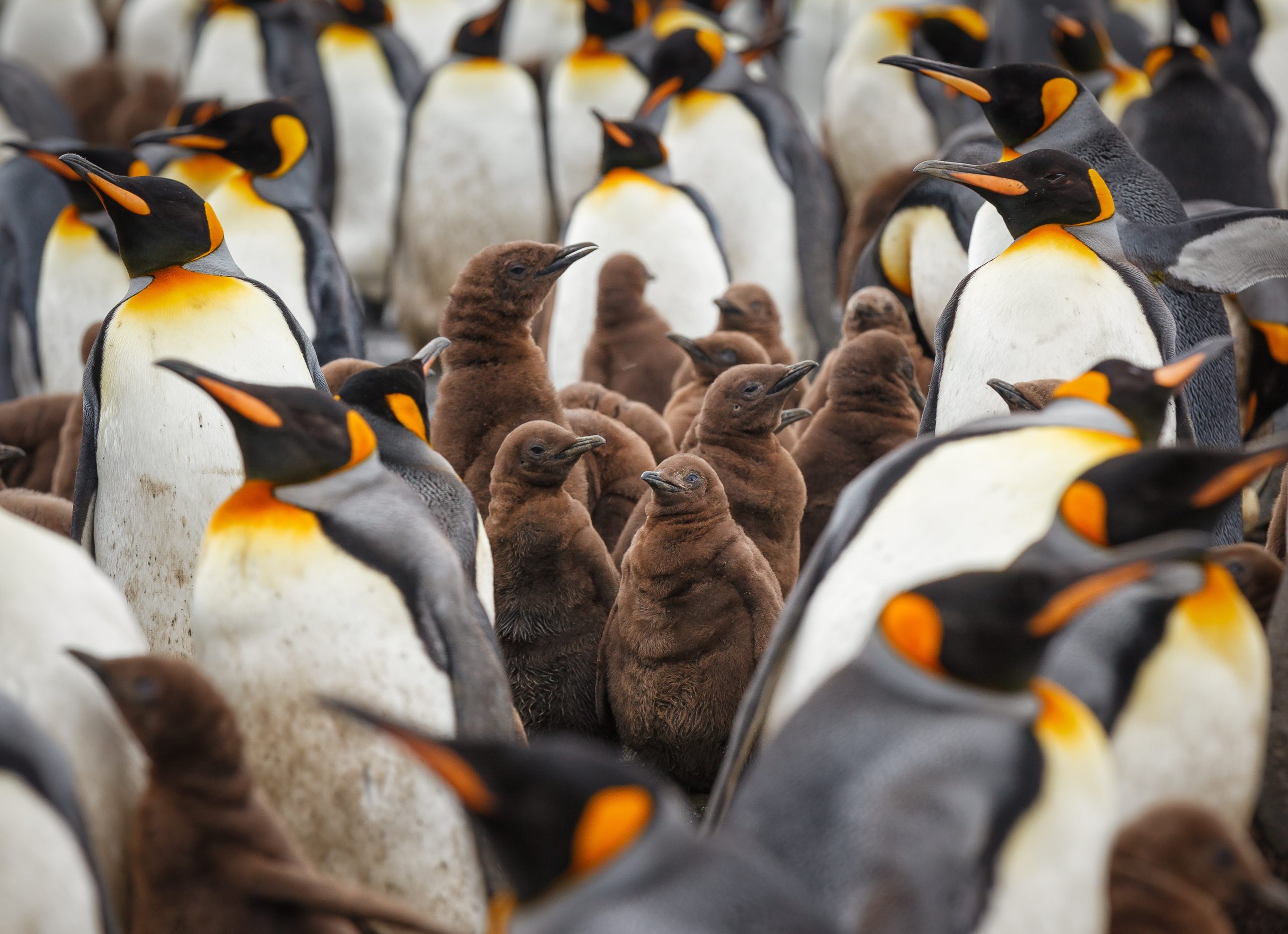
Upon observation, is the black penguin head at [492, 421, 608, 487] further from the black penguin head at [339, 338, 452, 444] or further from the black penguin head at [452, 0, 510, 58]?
the black penguin head at [452, 0, 510, 58]

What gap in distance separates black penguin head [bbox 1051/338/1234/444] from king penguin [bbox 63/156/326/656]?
164 cm

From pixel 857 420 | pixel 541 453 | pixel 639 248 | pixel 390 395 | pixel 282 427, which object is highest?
pixel 282 427

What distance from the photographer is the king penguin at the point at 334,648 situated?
7.54 ft

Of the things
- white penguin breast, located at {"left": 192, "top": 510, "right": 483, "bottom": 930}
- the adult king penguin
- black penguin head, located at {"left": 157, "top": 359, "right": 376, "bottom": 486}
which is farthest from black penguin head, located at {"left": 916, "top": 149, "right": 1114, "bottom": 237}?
white penguin breast, located at {"left": 192, "top": 510, "right": 483, "bottom": 930}

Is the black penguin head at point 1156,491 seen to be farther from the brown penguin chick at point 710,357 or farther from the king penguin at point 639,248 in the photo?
the king penguin at point 639,248

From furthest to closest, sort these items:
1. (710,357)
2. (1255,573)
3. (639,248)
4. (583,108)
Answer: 1. (583,108)
2. (639,248)
3. (710,357)
4. (1255,573)

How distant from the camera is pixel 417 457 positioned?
2842mm

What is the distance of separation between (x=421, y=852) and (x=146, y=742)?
58cm

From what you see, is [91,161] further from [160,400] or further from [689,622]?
[689,622]

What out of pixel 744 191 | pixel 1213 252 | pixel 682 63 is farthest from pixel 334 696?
pixel 682 63

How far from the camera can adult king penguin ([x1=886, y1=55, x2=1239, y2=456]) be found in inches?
144

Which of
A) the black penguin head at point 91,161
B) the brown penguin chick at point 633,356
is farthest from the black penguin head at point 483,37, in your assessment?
the brown penguin chick at point 633,356

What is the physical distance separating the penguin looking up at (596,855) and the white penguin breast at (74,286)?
13.0 ft

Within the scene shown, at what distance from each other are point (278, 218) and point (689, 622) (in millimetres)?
2383
